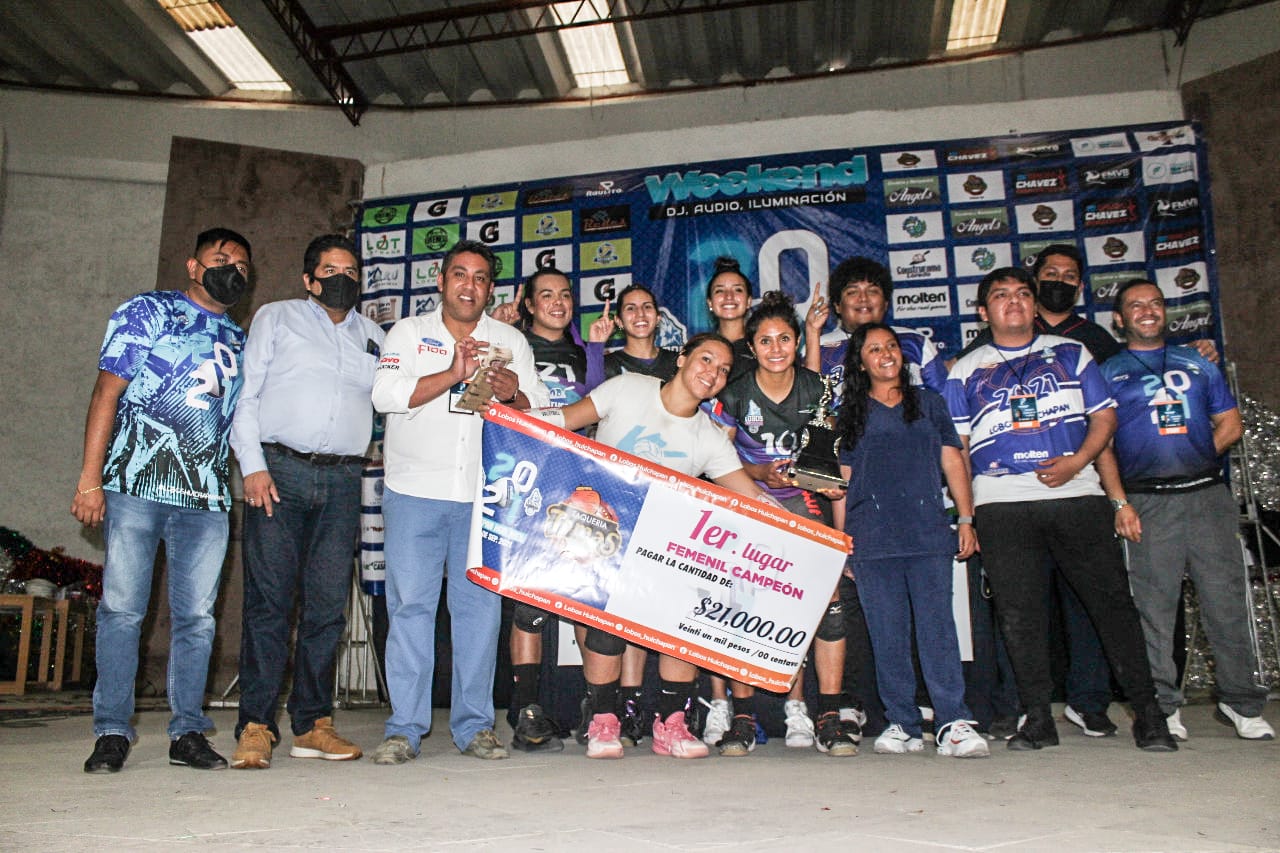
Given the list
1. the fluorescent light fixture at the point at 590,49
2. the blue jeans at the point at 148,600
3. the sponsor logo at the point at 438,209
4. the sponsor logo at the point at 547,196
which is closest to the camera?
the blue jeans at the point at 148,600

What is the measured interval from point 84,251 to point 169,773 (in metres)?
6.73

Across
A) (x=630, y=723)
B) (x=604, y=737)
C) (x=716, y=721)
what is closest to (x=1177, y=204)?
(x=716, y=721)

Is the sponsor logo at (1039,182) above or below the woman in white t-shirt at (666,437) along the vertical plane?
above

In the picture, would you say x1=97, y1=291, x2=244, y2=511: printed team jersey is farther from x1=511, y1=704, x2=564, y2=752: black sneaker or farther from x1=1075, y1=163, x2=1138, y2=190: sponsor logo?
x1=1075, y1=163, x2=1138, y2=190: sponsor logo

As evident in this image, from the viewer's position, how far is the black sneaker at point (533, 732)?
10.9 feet

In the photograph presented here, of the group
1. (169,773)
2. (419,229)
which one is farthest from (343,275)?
(419,229)

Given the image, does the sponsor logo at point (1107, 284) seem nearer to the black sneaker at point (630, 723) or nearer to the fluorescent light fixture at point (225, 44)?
the black sneaker at point (630, 723)

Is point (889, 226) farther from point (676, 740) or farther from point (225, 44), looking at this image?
point (225, 44)

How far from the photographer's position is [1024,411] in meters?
3.42

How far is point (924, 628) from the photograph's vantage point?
328cm

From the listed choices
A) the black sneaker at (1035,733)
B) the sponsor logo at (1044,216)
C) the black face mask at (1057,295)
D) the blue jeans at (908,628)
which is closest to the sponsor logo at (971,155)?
the sponsor logo at (1044,216)

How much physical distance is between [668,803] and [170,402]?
1996 millimetres

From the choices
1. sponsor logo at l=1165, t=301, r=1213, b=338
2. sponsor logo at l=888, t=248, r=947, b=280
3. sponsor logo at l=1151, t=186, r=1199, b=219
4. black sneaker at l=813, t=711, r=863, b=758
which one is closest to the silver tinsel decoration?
sponsor logo at l=1165, t=301, r=1213, b=338

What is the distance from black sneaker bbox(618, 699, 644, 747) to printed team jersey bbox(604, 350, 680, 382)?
1.26 metres
